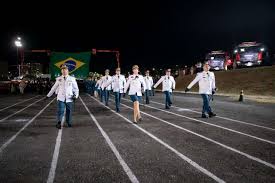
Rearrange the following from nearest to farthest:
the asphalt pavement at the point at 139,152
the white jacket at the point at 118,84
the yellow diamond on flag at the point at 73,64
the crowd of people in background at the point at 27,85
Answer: the asphalt pavement at the point at 139,152, the white jacket at the point at 118,84, the yellow diamond on flag at the point at 73,64, the crowd of people in background at the point at 27,85

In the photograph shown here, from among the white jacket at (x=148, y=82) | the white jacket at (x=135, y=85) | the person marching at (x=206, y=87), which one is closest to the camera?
the white jacket at (x=135, y=85)

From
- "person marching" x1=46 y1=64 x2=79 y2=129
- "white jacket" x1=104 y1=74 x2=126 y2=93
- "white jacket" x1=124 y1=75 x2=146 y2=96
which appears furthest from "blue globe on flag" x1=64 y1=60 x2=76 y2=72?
"person marching" x1=46 y1=64 x2=79 y2=129

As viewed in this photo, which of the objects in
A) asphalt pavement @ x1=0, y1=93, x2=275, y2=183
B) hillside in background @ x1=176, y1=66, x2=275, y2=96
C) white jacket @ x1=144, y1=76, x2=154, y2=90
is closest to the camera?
asphalt pavement @ x1=0, y1=93, x2=275, y2=183

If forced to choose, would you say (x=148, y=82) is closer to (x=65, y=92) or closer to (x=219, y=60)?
(x=65, y=92)

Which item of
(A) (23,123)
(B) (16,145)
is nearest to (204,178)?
(B) (16,145)

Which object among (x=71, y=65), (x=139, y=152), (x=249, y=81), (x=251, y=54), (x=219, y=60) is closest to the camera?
(x=139, y=152)

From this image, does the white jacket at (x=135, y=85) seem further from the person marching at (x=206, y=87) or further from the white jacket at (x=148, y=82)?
the white jacket at (x=148, y=82)

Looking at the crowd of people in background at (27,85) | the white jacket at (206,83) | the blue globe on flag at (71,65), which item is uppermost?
the blue globe on flag at (71,65)

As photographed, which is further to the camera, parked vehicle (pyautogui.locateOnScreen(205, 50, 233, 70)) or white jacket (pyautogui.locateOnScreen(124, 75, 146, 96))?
parked vehicle (pyautogui.locateOnScreen(205, 50, 233, 70))

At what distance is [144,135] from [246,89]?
2243cm

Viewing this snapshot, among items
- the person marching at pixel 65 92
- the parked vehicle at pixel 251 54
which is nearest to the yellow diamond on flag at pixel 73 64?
the parked vehicle at pixel 251 54

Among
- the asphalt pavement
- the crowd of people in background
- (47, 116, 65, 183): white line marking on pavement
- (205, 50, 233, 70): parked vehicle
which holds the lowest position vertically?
(47, 116, 65, 183): white line marking on pavement

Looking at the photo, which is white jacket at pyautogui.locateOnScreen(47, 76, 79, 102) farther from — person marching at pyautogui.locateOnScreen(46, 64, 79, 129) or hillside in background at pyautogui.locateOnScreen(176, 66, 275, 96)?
hillside in background at pyautogui.locateOnScreen(176, 66, 275, 96)

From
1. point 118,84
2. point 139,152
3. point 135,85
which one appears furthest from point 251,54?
point 139,152
